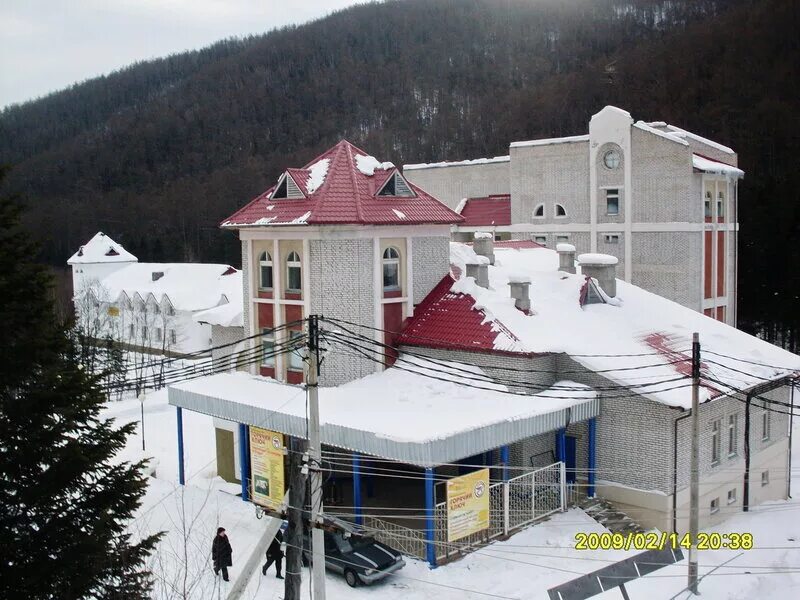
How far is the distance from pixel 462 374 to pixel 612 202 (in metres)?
18.1

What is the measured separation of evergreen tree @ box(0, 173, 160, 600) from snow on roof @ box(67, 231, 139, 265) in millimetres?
58342

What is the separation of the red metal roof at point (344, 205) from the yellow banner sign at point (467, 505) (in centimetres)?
752

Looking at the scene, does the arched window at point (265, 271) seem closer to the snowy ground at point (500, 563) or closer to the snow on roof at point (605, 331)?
the snow on roof at point (605, 331)

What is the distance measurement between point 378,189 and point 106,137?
13008cm

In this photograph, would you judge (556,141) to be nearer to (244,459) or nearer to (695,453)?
(244,459)

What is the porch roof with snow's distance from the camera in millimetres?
16312

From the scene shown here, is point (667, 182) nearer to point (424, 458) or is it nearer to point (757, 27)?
point (424, 458)

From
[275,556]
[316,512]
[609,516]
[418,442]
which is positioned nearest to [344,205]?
[418,442]

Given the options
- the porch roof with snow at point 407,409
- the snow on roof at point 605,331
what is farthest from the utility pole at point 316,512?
the snow on roof at point 605,331

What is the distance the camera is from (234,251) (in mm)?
88125

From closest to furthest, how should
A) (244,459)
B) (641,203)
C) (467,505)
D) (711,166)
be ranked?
(467,505)
(244,459)
(711,166)
(641,203)

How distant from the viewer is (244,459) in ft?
69.8

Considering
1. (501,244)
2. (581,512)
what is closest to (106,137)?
(501,244)

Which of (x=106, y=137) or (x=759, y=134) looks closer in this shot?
(x=759, y=134)
